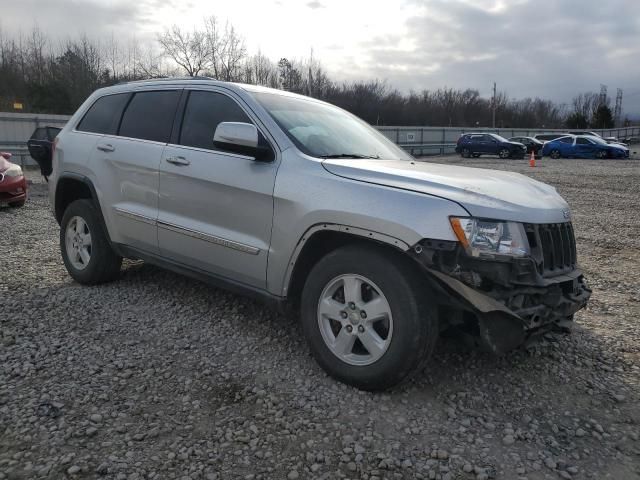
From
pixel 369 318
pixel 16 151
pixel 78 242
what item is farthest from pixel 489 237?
pixel 16 151

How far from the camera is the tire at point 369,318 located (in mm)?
2904

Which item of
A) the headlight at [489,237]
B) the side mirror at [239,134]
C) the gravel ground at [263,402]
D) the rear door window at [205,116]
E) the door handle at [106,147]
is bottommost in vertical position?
the gravel ground at [263,402]

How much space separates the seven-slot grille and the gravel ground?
0.76 meters

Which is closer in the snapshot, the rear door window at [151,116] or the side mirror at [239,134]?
the side mirror at [239,134]

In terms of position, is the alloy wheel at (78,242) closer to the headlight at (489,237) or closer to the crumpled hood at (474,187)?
the crumpled hood at (474,187)

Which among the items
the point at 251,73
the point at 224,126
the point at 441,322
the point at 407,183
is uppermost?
the point at 251,73

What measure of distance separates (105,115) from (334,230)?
3.00 metres

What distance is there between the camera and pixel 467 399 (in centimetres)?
316

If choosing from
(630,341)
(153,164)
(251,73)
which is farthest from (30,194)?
(251,73)

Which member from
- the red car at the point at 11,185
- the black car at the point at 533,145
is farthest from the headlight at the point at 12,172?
the black car at the point at 533,145

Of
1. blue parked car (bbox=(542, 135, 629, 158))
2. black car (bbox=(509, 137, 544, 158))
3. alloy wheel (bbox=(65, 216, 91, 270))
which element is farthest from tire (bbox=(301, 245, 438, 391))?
black car (bbox=(509, 137, 544, 158))

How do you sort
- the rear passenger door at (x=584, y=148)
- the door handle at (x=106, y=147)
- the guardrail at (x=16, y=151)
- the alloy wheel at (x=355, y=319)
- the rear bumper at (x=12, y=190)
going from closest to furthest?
the alloy wheel at (x=355, y=319) < the door handle at (x=106, y=147) < the rear bumper at (x=12, y=190) < the guardrail at (x=16, y=151) < the rear passenger door at (x=584, y=148)

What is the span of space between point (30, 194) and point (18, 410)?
1094 centimetres

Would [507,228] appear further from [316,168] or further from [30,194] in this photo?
[30,194]
